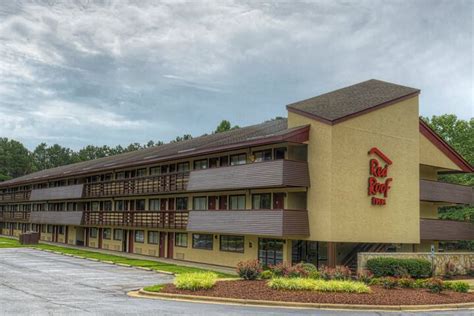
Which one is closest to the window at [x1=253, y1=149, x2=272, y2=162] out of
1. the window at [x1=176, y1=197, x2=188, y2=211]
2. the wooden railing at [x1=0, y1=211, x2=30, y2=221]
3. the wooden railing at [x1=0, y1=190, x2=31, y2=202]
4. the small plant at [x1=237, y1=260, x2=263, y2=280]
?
the small plant at [x1=237, y1=260, x2=263, y2=280]

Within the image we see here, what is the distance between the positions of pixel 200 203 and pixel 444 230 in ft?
56.7

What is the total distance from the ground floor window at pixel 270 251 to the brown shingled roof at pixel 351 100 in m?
8.09

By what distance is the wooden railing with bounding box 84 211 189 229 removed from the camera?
40094 mm

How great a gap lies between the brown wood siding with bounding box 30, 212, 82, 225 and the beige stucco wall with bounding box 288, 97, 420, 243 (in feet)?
107

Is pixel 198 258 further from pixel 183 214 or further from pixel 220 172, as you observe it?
pixel 220 172

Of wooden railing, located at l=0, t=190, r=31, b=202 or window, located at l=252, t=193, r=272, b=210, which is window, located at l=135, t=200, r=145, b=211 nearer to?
window, located at l=252, t=193, r=272, b=210

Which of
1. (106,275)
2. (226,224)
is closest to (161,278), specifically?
(106,275)

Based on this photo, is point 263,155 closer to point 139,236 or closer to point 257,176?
point 257,176

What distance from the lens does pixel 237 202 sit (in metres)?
36.2

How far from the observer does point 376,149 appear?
106ft

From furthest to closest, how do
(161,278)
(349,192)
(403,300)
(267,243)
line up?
1. (267,243)
2. (349,192)
3. (161,278)
4. (403,300)

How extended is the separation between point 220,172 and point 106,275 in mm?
9751

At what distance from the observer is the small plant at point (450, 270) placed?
104ft

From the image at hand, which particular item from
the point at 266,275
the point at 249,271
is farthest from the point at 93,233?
the point at 249,271
